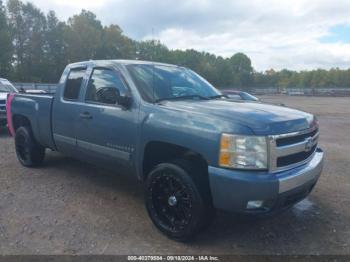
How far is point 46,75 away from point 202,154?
5942cm

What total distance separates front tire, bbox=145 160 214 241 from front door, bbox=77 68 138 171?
527 millimetres

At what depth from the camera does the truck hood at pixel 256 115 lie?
3.25 m

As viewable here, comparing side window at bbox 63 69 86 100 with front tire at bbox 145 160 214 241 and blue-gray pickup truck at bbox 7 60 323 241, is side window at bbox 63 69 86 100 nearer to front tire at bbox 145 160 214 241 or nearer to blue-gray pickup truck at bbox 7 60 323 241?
blue-gray pickup truck at bbox 7 60 323 241

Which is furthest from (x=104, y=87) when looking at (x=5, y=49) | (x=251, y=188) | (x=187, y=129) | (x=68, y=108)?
(x=5, y=49)

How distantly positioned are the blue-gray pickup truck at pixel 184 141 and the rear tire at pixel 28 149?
1159mm

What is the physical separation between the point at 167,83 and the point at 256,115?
1.46 metres

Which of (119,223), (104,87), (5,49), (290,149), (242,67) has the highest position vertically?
(242,67)

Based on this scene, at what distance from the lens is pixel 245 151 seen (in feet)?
10.4

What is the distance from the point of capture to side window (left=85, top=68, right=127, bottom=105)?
418 centimetres

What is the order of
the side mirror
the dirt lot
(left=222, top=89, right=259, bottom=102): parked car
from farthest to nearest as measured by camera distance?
(left=222, top=89, right=259, bottom=102): parked car → the side mirror → the dirt lot

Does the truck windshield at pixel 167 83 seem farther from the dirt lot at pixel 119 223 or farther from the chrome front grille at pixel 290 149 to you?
the dirt lot at pixel 119 223

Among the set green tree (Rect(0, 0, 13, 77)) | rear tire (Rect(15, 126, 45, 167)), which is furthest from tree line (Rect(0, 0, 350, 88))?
rear tire (Rect(15, 126, 45, 167))

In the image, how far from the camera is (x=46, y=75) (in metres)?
57.9

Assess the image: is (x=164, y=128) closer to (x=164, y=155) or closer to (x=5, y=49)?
(x=164, y=155)
